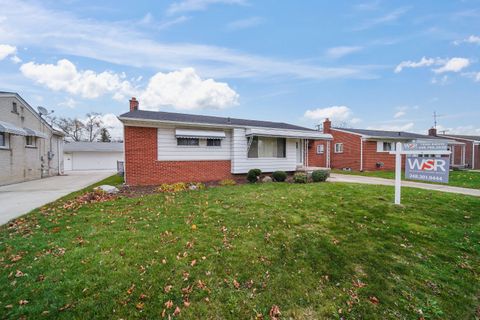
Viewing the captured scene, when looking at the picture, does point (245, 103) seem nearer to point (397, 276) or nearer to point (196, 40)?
point (196, 40)

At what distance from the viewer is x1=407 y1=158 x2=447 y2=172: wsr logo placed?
222 inches

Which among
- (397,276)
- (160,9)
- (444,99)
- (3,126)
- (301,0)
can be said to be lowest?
(397,276)

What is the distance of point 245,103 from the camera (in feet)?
65.5

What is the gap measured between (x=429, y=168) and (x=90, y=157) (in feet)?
98.0

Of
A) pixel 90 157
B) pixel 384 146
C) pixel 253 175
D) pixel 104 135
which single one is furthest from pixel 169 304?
pixel 104 135

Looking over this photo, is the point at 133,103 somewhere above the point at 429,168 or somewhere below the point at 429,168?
above

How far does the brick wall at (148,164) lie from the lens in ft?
32.9

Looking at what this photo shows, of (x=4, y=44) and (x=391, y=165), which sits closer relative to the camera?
(x=4, y=44)

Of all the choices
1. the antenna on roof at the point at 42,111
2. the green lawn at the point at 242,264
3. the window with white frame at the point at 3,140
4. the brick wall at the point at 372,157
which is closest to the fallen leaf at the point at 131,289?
the green lawn at the point at 242,264

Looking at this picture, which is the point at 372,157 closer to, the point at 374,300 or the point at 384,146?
the point at 384,146

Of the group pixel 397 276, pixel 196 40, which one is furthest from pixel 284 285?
pixel 196 40

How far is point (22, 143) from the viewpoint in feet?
42.9

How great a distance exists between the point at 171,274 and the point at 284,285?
1.63 meters

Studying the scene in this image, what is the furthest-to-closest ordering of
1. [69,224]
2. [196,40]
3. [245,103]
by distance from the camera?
[245,103]
[196,40]
[69,224]
